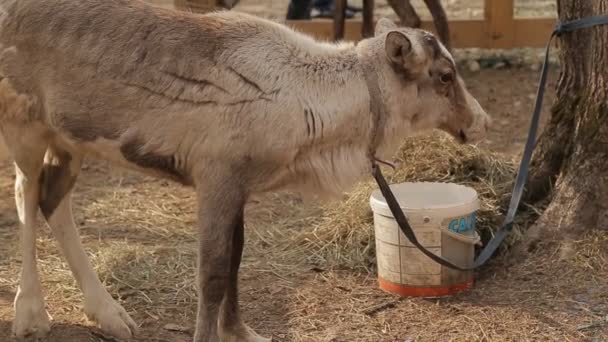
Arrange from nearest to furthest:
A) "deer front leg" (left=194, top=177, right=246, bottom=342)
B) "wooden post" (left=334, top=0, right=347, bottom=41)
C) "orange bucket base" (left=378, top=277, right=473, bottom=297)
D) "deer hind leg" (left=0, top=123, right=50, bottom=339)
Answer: "deer front leg" (left=194, top=177, right=246, bottom=342)
"deer hind leg" (left=0, top=123, right=50, bottom=339)
"orange bucket base" (left=378, top=277, right=473, bottom=297)
"wooden post" (left=334, top=0, right=347, bottom=41)

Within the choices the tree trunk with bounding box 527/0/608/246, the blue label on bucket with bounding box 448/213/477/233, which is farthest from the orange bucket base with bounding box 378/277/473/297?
the tree trunk with bounding box 527/0/608/246

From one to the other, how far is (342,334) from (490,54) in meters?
5.21

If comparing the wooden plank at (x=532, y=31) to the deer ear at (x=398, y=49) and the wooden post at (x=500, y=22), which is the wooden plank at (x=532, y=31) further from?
the deer ear at (x=398, y=49)

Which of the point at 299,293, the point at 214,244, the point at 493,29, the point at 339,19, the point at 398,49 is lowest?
the point at 299,293

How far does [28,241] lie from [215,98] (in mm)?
1150

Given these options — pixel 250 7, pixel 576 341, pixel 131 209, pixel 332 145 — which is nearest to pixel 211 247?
pixel 332 145

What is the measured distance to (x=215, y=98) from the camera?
3.78m

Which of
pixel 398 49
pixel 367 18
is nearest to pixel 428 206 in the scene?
pixel 398 49

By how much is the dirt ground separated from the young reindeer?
59 centimetres

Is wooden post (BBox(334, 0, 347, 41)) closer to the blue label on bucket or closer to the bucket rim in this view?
the bucket rim

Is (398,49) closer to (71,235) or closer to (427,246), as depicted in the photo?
(427,246)

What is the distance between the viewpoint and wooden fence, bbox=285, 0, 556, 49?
28.2 ft

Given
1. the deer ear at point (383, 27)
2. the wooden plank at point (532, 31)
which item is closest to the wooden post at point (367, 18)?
the wooden plank at point (532, 31)

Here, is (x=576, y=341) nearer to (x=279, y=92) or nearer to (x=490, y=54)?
(x=279, y=92)
